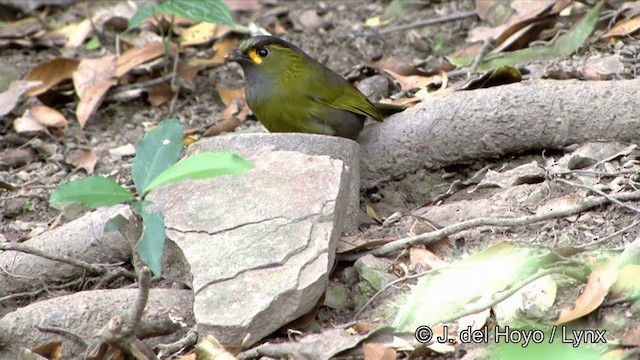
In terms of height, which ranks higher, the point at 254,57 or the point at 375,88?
the point at 254,57

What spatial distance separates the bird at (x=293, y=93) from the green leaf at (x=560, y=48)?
0.85m

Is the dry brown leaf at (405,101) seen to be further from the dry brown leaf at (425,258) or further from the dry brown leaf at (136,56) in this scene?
the dry brown leaf at (425,258)

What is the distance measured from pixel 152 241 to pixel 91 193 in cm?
20

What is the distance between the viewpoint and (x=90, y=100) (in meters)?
6.05

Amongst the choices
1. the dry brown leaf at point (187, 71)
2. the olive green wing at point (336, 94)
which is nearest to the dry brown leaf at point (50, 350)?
the olive green wing at point (336, 94)

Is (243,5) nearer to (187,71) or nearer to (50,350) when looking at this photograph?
(187,71)

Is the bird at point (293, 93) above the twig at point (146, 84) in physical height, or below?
above

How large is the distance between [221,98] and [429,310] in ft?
10.6

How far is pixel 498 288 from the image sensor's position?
130 inches

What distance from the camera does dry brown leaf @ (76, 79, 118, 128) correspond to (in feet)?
19.6

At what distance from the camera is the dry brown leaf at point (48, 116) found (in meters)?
5.96

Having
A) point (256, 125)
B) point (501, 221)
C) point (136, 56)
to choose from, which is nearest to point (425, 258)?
point (501, 221)

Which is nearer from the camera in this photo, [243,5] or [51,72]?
[51,72]

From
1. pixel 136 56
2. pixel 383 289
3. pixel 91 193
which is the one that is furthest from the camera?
pixel 136 56
